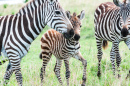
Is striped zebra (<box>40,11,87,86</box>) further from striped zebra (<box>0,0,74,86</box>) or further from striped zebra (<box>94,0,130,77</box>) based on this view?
striped zebra (<box>94,0,130,77</box>)

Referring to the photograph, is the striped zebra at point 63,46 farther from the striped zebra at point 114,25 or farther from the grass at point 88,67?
the striped zebra at point 114,25

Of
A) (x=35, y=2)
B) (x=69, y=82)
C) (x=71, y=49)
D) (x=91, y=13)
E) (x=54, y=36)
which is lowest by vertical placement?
(x=69, y=82)

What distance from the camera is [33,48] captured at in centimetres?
1249

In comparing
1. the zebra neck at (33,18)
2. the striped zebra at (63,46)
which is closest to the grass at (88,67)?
the striped zebra at (63,46)

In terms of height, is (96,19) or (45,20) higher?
(96,19)

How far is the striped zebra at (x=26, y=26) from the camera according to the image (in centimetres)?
542

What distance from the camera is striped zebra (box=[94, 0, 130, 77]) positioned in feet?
21.0

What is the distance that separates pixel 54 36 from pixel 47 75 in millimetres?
1363

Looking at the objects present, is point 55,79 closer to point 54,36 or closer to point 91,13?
point 54,36

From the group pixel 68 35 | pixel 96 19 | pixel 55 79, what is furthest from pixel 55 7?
pixel 96 19

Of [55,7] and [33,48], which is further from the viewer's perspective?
[33,48]

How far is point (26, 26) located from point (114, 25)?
2.80 metres

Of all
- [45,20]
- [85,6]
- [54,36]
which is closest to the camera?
[45,20]

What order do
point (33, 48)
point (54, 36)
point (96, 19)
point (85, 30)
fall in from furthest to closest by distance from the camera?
point (85, 30) → point (33, 48) → point (96, 19) → point (54, 36)
